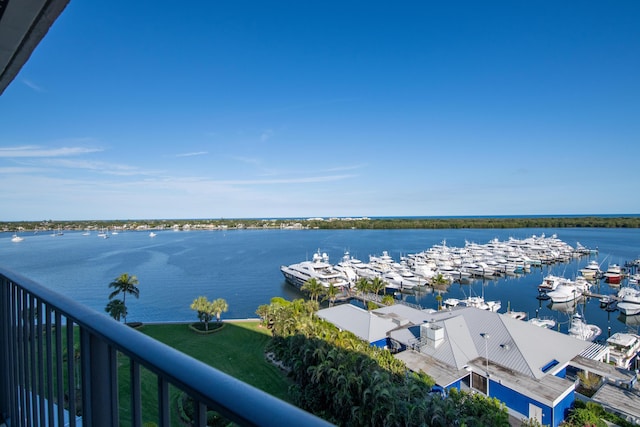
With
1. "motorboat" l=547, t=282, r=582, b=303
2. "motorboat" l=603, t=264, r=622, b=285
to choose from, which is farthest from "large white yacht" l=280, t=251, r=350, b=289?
"motorboat" l=603, t=264, r=622, b=285

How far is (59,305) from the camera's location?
1.40 m

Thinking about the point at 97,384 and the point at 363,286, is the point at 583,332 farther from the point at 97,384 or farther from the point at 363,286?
the point at 97,384

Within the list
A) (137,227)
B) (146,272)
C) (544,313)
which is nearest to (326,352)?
(544,313)

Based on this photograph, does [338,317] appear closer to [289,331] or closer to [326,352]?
[289,331]

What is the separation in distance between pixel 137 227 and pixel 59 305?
151m

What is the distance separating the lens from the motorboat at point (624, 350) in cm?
1833

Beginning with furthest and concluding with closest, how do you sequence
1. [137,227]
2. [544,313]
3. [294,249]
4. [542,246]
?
[137,227] < [294,249] < [542,246] < [544,313]

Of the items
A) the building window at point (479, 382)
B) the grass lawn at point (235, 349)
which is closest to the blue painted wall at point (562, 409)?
the building window at point (479, 382)

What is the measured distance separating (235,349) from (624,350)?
2154 centimetres

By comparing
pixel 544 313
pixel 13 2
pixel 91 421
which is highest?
pixel 13 2

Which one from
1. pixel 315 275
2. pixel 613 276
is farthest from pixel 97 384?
pixel 613 276

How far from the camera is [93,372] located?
122 cm

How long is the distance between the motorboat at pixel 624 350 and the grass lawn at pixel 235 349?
58.4ft

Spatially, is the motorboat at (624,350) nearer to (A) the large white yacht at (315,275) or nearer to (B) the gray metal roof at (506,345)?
(B) the gray metal roof at (506,345)
